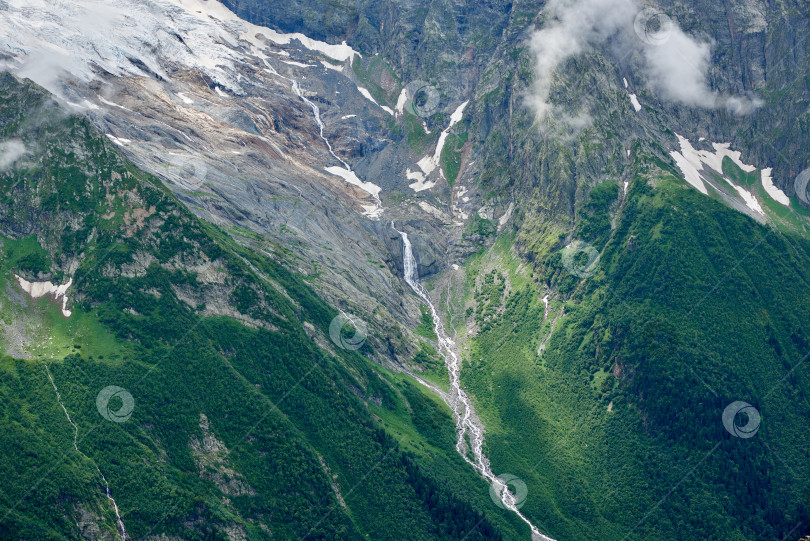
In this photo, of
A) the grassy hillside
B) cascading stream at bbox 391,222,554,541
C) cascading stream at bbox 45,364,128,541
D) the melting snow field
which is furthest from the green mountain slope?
the grassy hillside

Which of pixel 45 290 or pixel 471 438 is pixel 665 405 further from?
pixel 45 290

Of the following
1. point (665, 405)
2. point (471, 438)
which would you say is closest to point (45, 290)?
point (471, 438)

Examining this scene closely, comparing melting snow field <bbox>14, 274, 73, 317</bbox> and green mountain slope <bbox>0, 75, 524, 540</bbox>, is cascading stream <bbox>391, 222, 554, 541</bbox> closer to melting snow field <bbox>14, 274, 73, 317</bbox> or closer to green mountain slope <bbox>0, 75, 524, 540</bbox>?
green mountain slope <bbox>0, 75, 524, 540</bbox>

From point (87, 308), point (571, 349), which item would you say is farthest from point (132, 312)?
point (571, 349)

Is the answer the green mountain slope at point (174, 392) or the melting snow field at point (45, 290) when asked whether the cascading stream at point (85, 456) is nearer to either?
the green mountain slope at point (174, 392)

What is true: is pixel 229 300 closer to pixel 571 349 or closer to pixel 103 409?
pixel 103 409

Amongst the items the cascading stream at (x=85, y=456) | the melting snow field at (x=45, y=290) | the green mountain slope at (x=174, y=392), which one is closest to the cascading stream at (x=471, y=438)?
the green mountain slope at (x=174, y=392)
